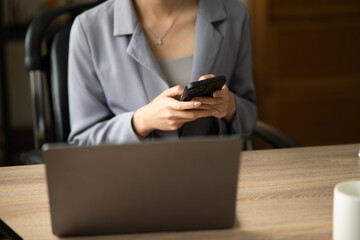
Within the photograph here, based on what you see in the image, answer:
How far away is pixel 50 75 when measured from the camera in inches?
64.9

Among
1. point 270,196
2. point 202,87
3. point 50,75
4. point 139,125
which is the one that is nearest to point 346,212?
point 270,196

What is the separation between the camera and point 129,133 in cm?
146

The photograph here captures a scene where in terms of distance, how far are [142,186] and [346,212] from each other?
0.31 m

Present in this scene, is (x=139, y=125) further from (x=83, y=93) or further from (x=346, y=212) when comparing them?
(x=346, y=212)

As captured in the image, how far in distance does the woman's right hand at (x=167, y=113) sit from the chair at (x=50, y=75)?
0.29 m

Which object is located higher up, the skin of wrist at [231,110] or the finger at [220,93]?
the finger at [220,93]

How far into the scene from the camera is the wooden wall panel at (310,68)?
3.07 m

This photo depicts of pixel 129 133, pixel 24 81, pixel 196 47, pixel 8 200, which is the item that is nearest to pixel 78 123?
pixel 129 133

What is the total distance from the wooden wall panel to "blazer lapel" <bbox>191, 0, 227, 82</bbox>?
4.83 ft

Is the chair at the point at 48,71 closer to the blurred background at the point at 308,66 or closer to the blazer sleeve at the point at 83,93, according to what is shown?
the blazer sleeve at the point at 83,93

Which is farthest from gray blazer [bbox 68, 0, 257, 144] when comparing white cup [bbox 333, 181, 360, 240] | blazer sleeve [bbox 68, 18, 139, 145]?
white cup [bbox 333, 181, 360, 240]

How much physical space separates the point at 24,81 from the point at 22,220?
3.03m

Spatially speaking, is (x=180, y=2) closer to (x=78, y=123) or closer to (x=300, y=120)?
(x=78, y=123)

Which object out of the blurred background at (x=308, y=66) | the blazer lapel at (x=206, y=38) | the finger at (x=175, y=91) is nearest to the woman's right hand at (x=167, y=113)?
the finger at (x=175, y=91)
